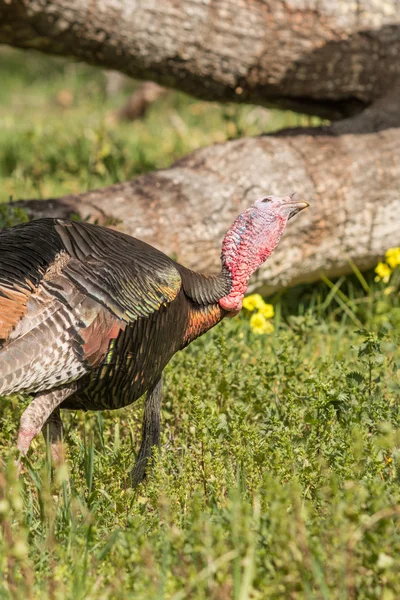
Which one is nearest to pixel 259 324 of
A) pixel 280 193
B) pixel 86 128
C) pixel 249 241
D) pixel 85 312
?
pixel 280 193

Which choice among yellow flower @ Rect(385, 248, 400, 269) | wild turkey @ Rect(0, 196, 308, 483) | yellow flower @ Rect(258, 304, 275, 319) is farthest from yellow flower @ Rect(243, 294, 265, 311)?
wild turkey @ Rect(0, 196, 308, 483)

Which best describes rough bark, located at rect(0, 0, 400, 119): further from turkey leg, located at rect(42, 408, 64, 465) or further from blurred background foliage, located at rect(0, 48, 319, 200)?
turkey leg, located at rect(42, 408, 64, 465)

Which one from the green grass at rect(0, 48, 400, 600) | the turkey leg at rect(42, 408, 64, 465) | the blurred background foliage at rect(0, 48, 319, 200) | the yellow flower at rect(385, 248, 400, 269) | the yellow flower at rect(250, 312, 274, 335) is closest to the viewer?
the green grass at rect(0, 48, 400, 600)

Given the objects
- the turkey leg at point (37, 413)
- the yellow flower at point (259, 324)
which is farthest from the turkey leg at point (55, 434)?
the yellow flower at point (259, 324)

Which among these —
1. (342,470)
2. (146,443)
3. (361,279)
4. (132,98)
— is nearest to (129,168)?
(361,279)

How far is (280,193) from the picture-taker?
195 inches

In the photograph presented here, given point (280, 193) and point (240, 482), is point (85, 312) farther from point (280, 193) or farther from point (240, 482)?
point (280, 193)

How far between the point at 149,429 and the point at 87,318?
738 millimetres

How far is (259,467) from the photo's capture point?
3.22 meters

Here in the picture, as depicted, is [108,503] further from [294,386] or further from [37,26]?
[37,26]

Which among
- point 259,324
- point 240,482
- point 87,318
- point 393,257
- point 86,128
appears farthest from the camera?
point 86,128

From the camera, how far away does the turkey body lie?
2.81 meters

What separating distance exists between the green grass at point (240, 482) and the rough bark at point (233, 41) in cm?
125

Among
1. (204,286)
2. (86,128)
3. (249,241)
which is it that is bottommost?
(86,128)
